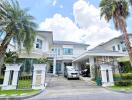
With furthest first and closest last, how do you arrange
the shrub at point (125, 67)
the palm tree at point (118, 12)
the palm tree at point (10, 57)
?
the shrub at point (125, 67), the palm tree at point (10, 57), the palm tree at point (118, 12)

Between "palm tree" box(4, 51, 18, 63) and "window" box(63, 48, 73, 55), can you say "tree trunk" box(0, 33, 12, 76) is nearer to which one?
"palm tree" box(4, 51, 18, 63)

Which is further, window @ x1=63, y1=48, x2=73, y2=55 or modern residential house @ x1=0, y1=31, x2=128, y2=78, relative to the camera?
window @ x1=63, y1=48, x2=73, y2=55

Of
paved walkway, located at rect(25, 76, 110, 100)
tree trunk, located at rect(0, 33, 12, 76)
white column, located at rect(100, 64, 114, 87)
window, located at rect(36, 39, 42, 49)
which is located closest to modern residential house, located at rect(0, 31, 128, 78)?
window, located at rect(36, 39, 42, 49)

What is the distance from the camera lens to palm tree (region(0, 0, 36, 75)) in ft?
49.8

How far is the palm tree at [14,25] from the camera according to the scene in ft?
49.8

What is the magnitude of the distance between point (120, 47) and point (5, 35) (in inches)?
1041

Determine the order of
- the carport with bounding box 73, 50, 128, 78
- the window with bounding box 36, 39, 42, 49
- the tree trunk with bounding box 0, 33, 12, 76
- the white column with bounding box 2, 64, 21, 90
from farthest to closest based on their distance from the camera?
the window with bounding box 36, 39, 42, 49 < the carport with bounding box 73, 50, 128, 78 < the white column with bounding box 2, 64, 21, 90 < the tree trunk with bounding box 0, 33, 12, 76

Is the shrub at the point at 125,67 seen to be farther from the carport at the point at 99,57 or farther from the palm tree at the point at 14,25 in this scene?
the palm tree at the point at 14,25

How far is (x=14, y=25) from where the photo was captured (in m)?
15.4

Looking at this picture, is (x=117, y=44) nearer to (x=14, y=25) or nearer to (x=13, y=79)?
(x=14, y=25)

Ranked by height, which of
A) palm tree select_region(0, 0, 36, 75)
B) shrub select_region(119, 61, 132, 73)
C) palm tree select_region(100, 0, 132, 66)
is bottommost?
shrub select_region(119, 61, 132, 73)

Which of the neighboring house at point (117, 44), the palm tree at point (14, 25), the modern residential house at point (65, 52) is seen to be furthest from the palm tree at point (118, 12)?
the neighboring house at point (117, 44)

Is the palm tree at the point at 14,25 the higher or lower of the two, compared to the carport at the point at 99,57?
higher

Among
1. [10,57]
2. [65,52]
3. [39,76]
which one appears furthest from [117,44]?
[39,76]
